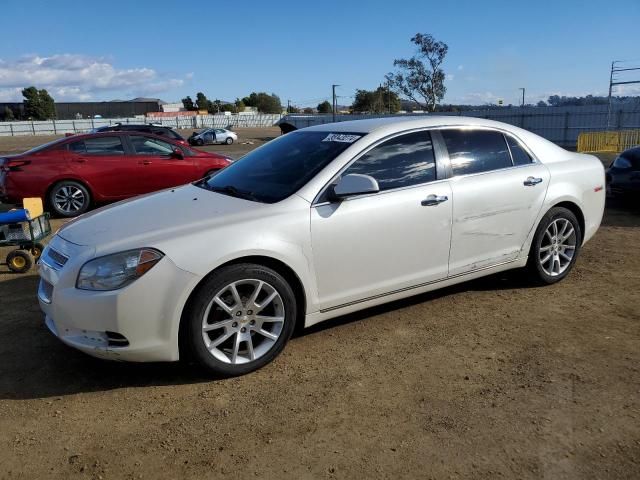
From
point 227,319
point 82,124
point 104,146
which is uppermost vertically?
point 82,124

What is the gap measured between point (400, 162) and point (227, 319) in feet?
5.77

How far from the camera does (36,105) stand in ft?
331

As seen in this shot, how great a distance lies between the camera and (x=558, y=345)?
3.81 m

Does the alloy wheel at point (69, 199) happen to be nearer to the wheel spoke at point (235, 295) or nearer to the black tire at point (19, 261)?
the black tire at point (19, 261)

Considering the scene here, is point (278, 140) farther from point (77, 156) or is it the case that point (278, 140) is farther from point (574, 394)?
point (77, 156)

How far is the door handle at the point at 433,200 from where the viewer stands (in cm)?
404

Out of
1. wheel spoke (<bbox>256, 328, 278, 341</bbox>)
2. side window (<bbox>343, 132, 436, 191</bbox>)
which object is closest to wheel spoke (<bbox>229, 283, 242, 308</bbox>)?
wheel spoke (<bbox>256, 328, 278, 341</bbox>)

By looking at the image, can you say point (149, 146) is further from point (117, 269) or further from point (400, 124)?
point (117, 269)

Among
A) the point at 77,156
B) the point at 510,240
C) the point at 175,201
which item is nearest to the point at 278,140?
the point at 175,201

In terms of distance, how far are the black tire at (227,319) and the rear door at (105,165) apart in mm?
6716

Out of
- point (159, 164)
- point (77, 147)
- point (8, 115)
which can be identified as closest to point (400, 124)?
point (159, 164)

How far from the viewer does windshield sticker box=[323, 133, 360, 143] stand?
13.4 ft

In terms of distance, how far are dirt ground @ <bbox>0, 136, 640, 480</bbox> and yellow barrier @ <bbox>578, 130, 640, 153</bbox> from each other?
19.8 metres

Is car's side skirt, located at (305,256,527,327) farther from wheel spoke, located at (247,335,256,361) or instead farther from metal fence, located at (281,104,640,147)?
metal fence, located at (281,104,640,147)
